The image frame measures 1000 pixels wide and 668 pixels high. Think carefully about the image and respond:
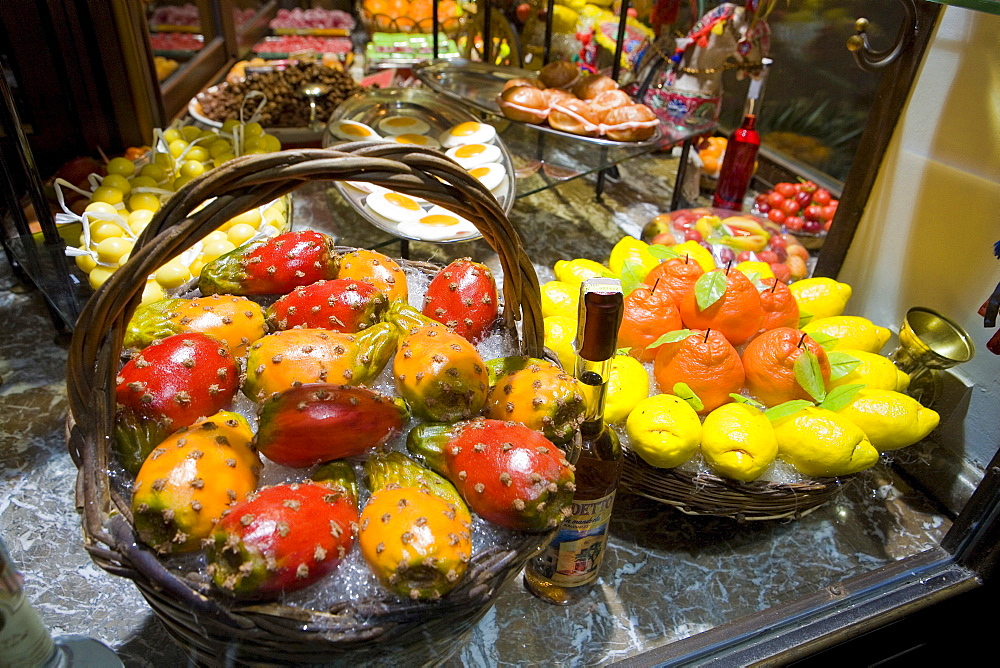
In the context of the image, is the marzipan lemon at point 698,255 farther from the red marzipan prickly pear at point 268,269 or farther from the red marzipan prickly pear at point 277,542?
the red marzipan prickly pear at point 277,542

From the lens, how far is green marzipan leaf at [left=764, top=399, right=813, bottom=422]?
0.89 m

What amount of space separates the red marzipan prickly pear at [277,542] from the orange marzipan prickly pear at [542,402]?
204 millimetres

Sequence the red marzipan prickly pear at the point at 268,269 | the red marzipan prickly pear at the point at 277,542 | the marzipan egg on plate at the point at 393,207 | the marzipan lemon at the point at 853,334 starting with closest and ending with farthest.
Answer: the red marzipan prickly pear at the point at 277,542 < the red marzipan prickly pear at the point at 268,269 < the marzipan lemon at the point at 853,334 < the marzipan egg on plate at the point at 393,207

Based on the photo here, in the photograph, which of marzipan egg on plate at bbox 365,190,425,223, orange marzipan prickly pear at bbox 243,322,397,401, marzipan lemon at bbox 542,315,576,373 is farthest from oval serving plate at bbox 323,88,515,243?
orange marzipan prickly pear at bbox 243,322,397,401

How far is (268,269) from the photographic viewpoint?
32.3 inches

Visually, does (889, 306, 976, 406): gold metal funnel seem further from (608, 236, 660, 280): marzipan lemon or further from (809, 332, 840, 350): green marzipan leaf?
(608, 236, 660, 280): marzipan lemon

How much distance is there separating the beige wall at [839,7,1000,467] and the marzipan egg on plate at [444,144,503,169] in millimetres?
811

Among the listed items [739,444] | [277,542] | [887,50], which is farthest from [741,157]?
[277,542]

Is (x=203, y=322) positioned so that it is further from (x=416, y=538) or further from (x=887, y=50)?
(x=887, y=50)

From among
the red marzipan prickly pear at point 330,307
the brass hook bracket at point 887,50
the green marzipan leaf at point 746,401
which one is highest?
the brass hook bracket at point 887,50

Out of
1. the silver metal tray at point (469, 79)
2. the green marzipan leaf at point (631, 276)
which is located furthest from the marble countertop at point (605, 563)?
the silver metal tray at point (469, 79)

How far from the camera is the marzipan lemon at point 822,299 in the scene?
1151 millimetres

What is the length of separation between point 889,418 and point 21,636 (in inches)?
41.3

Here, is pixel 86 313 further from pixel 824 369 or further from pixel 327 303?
pixel 824 369
